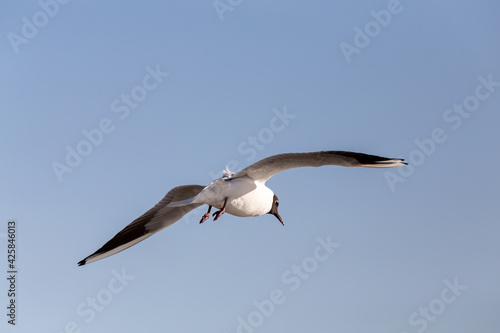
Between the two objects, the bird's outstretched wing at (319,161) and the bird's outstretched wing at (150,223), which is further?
the bird's outstretched wing at (150,223)

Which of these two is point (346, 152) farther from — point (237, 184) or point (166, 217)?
point (166, 217)

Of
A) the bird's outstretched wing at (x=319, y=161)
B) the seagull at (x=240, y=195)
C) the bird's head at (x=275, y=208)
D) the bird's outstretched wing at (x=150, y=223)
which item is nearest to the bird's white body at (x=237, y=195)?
the seagull at (x=240, y=195)

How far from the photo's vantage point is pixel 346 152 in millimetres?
9461

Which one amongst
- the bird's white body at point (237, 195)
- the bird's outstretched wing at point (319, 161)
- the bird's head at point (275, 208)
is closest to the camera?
the bird's outstretched wing at point (319, 161)

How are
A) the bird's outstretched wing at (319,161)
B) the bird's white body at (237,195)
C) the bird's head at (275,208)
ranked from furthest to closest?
the bird's head at (275,208) → the bird's white body at (237,195) → the bird's outstretched wing at (319,161)

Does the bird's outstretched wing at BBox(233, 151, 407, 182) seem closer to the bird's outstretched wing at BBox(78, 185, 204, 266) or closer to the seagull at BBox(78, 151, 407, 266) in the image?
the seagull at BBox(78, 151, 407, 266)

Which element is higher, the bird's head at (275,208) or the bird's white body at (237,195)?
the bird's white body at (237,195)

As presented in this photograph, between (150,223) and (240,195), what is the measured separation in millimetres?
1749

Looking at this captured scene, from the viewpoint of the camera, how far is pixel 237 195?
948 centimetres

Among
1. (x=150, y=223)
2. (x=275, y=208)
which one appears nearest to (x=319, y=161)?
(x=275, y=208)

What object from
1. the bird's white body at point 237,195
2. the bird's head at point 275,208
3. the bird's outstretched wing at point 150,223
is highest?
the bird's outstretched wing at point 150,223

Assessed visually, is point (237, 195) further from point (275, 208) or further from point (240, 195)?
point (275, 208)

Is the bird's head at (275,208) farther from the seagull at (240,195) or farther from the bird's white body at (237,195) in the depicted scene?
the bird's white body at (237,195)

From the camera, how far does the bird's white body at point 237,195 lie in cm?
936
